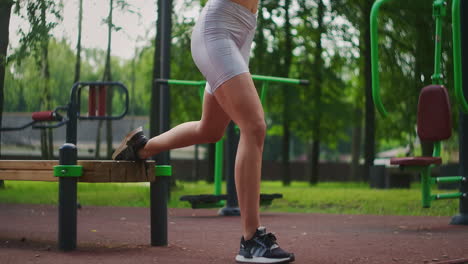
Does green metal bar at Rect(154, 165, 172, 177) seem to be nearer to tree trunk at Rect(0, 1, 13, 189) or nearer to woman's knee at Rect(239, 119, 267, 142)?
woman's knee at Rect(239, 119, 267, 142)

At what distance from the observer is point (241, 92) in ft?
11.3

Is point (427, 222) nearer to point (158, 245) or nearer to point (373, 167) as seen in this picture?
point (158, 245)

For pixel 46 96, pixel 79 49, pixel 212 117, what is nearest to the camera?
pixel 212 117

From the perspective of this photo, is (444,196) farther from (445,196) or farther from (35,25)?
(35,25)

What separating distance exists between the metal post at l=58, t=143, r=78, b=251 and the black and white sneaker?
3.24ft

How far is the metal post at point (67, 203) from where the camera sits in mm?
3838

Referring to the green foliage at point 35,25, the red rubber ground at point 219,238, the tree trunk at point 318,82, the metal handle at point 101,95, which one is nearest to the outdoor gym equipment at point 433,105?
the red rubber ground at point 219,238

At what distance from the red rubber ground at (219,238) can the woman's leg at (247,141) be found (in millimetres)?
312

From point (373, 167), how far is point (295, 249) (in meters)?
9.95

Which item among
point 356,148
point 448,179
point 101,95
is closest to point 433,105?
point 448,179

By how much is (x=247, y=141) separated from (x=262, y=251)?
0.53 metres

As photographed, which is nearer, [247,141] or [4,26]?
[247,141]

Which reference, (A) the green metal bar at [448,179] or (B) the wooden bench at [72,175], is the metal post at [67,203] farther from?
(A) the green metal bar at [448,179]

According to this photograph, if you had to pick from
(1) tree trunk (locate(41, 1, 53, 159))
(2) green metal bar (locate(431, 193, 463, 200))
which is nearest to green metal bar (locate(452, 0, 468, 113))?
(2) green metal bar (locate(431, 193, 463, 200))
